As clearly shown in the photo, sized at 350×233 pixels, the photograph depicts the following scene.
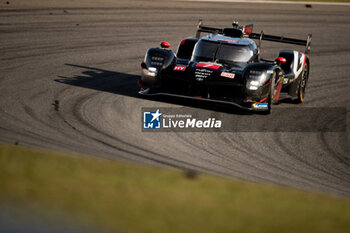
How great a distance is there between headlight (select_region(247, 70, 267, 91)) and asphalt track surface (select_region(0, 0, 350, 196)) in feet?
2.06

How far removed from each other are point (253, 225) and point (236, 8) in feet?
69.6

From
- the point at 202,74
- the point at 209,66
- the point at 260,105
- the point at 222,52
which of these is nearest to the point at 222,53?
the point at 222,52

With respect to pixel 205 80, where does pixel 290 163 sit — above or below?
below

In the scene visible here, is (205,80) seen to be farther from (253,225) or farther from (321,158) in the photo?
(253,225)

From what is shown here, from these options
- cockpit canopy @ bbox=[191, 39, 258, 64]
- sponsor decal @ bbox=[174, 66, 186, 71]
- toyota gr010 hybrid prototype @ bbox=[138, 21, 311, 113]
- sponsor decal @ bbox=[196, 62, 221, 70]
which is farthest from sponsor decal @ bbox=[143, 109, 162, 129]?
cockpit canopy @ bbox=[191, 39, 258, 64]

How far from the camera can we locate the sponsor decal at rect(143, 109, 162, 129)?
34.5 ft

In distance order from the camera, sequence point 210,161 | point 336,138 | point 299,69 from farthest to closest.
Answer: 1. point 299,69
2. point 336,138
3. point 210,161

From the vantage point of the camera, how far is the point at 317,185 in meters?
8.40

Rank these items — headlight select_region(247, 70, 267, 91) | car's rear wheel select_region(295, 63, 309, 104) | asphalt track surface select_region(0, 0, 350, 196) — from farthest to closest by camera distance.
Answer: car's rear wheel select_region(295, 63, 309, 104) < headlight select_region(247, 70, 267, 91) < asphalt track surface select_region(0, 0, 350, 196)

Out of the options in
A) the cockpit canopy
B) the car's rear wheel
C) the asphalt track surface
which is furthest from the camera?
the car's rear wheel

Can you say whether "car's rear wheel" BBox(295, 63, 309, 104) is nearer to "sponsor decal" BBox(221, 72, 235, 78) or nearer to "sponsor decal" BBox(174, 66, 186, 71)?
"sponsor decal" BBox(221, 72, 235, 78)

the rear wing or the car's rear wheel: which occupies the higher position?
the rear wing

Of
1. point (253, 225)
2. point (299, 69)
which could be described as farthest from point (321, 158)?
point (253, 225)

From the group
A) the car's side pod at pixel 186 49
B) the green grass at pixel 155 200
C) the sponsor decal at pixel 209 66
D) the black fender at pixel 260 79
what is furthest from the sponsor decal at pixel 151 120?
the green grass at pixel 155 200
